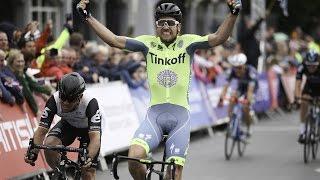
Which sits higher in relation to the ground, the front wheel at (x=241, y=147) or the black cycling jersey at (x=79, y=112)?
the black cycling jersey at (x=79, y=112)

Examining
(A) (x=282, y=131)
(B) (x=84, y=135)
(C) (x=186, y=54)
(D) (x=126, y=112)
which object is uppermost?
(C) (x=186, y=54)

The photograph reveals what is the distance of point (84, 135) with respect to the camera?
838 cm

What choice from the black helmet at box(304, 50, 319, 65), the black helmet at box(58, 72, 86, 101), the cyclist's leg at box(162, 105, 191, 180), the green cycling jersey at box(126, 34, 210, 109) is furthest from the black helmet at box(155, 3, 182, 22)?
the black helmet at box(304, 50, 319, 65)

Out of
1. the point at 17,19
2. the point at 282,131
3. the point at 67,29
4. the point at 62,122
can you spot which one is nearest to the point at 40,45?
the point at 67,29

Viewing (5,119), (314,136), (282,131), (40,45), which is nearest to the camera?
(5,119)

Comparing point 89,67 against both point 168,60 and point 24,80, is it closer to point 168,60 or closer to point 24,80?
point 24,80

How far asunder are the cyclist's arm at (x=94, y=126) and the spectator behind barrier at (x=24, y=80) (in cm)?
327

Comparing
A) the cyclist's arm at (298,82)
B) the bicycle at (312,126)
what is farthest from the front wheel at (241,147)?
the cyclist's arm at (298,82)

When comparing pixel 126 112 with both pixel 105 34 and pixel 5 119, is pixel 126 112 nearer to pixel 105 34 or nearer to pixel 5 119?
pixel 5 119

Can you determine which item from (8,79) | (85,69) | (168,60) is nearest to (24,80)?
(8,79)

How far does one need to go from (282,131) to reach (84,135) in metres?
11.6

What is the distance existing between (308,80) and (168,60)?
637cm

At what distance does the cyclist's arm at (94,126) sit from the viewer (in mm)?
7688

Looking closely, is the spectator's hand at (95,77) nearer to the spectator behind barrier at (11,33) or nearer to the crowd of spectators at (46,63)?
the crowd of spectators at (46,63)
